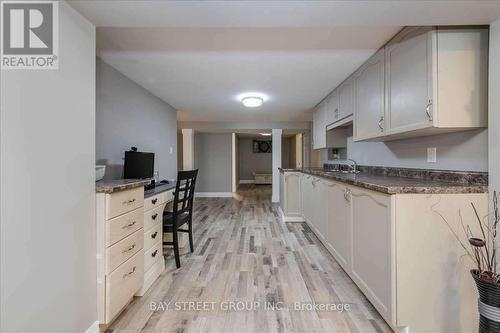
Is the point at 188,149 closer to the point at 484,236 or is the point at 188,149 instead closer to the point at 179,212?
the point at 179,212

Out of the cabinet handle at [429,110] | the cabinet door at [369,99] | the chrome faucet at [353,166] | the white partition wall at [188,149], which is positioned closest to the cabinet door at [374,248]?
the cabinet handle at [429,110]

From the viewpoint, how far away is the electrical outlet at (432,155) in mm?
1899

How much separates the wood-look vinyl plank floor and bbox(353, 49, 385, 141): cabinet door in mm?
1418

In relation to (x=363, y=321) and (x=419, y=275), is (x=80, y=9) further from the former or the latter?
(x=363, y=321)

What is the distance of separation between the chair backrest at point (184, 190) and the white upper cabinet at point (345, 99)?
1.92 metres

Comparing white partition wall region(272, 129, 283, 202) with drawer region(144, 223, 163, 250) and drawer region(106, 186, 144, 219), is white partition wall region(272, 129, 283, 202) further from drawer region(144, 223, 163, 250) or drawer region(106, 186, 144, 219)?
drawer region(106, 186, 144, 219)

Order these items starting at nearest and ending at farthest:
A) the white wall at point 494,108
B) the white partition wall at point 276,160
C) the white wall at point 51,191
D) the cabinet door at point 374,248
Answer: the white wall at point 51,191 < the white wall at point 494,108 < the cabinet door at point 374,248 < the white partition wall at point 276,160

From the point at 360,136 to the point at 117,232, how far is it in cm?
235

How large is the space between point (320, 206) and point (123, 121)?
2.55 meters

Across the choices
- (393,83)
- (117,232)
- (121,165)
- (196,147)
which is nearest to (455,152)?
(393,83)

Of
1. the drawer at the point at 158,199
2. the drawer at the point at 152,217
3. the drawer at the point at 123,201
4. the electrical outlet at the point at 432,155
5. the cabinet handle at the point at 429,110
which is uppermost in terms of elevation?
the cabinet handle at the point at 429,110

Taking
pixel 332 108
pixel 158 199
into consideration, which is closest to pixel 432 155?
pixel 332 108

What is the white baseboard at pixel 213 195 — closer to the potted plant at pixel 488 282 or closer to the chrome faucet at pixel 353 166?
the chrome faucet at pixel 353 166

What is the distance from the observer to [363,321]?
168 cm
